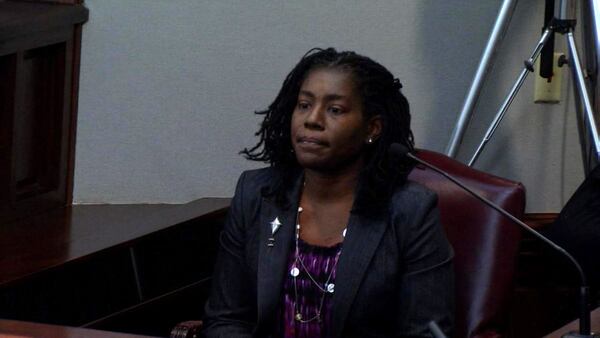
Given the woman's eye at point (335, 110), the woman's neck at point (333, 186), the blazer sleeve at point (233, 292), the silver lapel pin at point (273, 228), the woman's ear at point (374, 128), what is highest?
the woman's eye at point (335, 110)

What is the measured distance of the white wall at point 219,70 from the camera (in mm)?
3145

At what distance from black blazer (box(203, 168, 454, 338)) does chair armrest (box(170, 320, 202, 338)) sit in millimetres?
27

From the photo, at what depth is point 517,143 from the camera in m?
3.23

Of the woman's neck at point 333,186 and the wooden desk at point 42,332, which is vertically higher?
the woman's neck at point 333,186

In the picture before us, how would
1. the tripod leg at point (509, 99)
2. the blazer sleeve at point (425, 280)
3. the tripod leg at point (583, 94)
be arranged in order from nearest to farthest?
the blazer sleeve at point (425, 280) < the tripod leg at point (583, 94) < the tripod leg at point (509, 99)

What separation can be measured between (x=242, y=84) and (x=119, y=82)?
1.08 feet

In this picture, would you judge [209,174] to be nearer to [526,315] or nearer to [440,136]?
[440,136]

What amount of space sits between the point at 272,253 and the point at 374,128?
1.01 feet

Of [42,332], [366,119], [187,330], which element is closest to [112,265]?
[187,330]

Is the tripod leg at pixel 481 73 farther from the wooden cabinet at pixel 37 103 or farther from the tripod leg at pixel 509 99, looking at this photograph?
the wooden cabinet at pixel 37 103

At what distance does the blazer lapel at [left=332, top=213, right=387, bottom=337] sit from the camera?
83.0 inches

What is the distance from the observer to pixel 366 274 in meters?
2.12

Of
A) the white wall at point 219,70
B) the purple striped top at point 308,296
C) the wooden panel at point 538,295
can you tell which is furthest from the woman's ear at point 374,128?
the wooden panel at point 538,295

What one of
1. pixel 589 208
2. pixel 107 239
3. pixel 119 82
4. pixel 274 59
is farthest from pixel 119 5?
pixel 589 208
